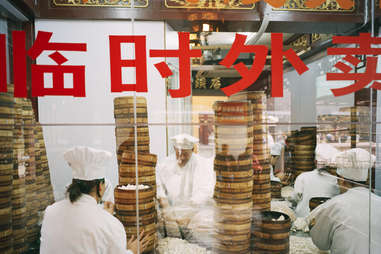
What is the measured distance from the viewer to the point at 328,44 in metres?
1.81

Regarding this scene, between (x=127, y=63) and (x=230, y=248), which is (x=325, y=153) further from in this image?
(x=127, y=63)

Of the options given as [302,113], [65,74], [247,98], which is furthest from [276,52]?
[65,74]

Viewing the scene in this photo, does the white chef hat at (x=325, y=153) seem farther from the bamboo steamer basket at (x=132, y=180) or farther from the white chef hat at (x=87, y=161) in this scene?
the white chef hat at (x=87, y=161)

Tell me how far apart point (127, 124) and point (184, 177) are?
0.62 metres

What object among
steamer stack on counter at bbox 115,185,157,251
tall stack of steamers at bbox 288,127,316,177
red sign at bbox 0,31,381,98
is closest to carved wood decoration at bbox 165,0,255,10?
red sign at bbox 0,31,381,98

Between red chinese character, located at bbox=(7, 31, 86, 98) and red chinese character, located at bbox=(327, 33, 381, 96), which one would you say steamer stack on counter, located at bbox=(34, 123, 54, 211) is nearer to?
red chinese character, located at bbox=(7, 31, 86, 98)

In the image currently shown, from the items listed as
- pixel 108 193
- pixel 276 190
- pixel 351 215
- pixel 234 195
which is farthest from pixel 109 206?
pixel 351 215

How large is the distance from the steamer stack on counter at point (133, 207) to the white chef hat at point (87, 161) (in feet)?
0.74

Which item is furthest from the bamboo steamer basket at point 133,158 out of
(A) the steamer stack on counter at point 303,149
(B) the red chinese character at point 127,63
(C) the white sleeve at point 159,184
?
(A) the steamer stack on counter at point 303,149

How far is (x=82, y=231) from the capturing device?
1.40 metres

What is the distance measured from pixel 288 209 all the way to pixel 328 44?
52.2 inches

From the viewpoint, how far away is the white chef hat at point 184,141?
176 centimetres

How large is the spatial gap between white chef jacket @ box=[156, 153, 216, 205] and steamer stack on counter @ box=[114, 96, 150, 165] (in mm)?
272

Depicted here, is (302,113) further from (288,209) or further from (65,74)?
(65,74)
